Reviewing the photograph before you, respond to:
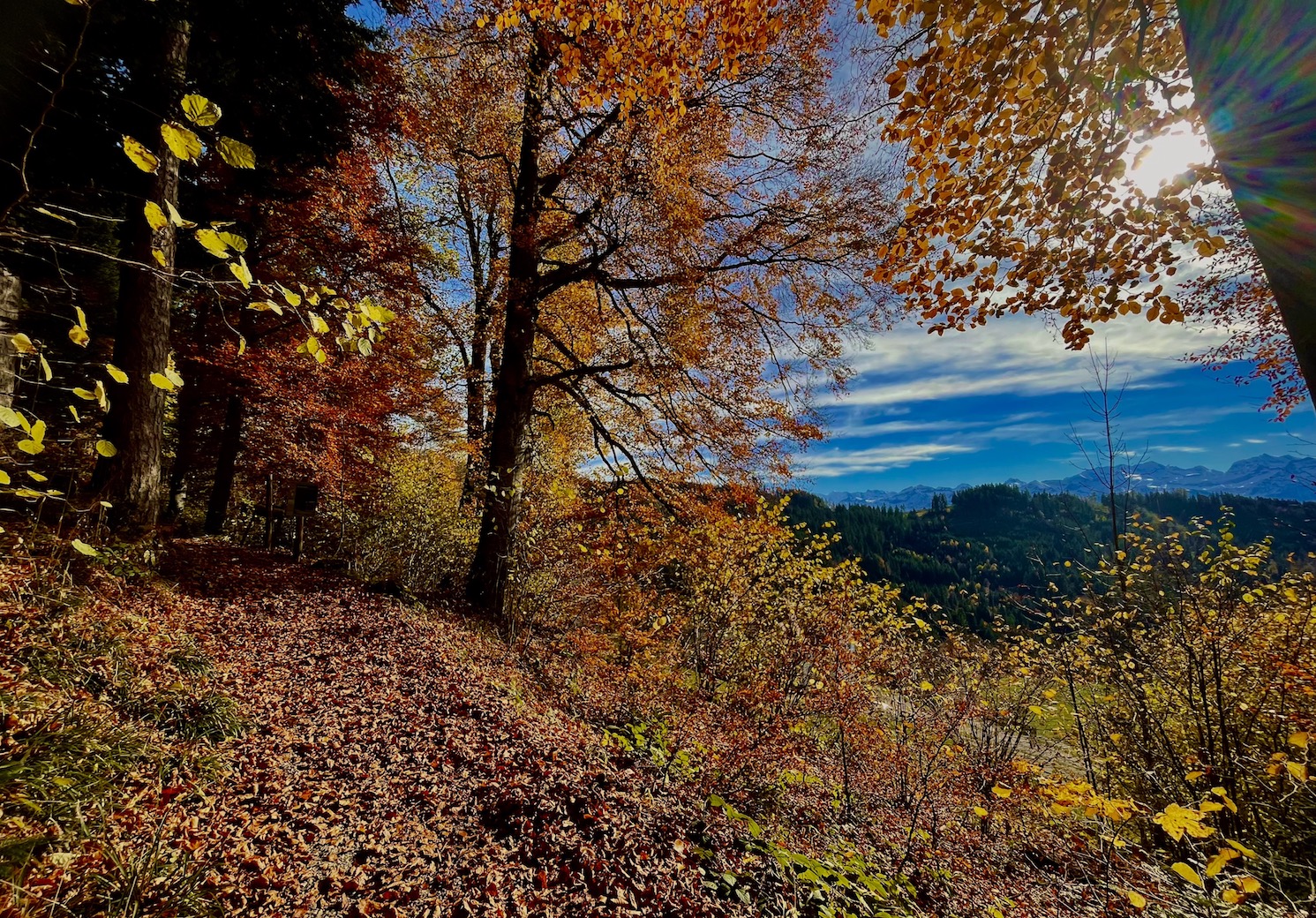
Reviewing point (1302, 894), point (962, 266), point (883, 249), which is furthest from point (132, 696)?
point (1302, 894)

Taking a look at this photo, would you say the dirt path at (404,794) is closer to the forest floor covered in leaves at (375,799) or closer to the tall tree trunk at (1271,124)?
the forest floor covered in leaves at (375,799)

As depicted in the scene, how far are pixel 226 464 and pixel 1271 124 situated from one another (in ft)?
48.8

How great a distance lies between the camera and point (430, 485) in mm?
13367

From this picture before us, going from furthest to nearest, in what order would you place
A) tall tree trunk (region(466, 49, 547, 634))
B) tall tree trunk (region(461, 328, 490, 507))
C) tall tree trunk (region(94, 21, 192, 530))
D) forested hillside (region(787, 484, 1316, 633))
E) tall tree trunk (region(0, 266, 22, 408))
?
tall tree trunk (region(461, 328, 490, 507)) → tall tree trunk (region(466, 49, 547, 634)) → forested hillside (region(787, 484, 1316, 633)) → tall tree trunk (region(94, 21, 192, 530)) → tall tree trunk (region(0, 266, 22, 408))

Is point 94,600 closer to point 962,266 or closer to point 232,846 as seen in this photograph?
point 232,846

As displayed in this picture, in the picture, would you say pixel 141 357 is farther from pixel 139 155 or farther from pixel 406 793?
pixel 139 155

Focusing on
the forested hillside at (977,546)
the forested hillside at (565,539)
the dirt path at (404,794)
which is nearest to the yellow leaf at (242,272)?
the forested hillside at (565,539)

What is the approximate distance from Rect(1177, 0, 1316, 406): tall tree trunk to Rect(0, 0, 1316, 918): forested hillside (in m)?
0.02

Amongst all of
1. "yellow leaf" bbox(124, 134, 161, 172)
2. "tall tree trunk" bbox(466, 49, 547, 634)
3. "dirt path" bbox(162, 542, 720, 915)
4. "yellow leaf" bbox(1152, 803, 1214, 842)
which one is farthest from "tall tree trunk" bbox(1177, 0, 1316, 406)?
"tall tree trunk" bbox(466, 49, 547, 634)

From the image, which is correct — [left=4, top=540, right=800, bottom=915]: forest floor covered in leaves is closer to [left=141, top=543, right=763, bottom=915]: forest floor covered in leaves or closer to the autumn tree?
[left=141, top=543, right=763, bottom=915]: forest floor covered in leaves

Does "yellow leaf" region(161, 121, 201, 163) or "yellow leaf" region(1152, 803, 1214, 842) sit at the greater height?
"yellow leaf" region(161, 121, 201, 163)

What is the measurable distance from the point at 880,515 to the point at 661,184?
211m

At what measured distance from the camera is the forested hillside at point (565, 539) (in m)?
3.07

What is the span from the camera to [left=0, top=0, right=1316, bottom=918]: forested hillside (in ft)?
10.1
